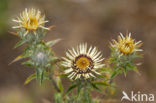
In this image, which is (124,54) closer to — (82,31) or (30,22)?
(30,22)

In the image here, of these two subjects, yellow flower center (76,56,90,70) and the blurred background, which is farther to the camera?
the blurred background

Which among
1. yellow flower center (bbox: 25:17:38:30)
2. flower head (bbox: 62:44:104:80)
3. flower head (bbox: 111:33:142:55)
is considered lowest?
flower head (bbox: 62:44:104:80)

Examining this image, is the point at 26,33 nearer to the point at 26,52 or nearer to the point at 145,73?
the point at 26,52

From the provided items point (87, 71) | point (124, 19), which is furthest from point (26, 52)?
point (124, 19)

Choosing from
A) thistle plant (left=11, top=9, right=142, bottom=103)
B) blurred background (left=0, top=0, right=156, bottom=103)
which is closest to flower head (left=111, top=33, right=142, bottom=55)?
thistle plant (left=11, top=9, right=142, bottom=103)

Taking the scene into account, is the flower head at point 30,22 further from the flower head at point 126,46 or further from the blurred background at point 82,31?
the blurred background at point 82,31

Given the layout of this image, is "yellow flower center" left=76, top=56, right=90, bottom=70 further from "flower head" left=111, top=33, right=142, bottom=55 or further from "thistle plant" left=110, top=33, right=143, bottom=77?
"flower head" left=111, top=33, right=142, bottom=55

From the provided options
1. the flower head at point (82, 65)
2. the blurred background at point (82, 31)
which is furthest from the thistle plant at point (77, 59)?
the blurred background at point (82, 31)

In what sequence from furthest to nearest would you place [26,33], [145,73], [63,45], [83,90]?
[63,45]
[145,73]
[83,90]
[26,33]
